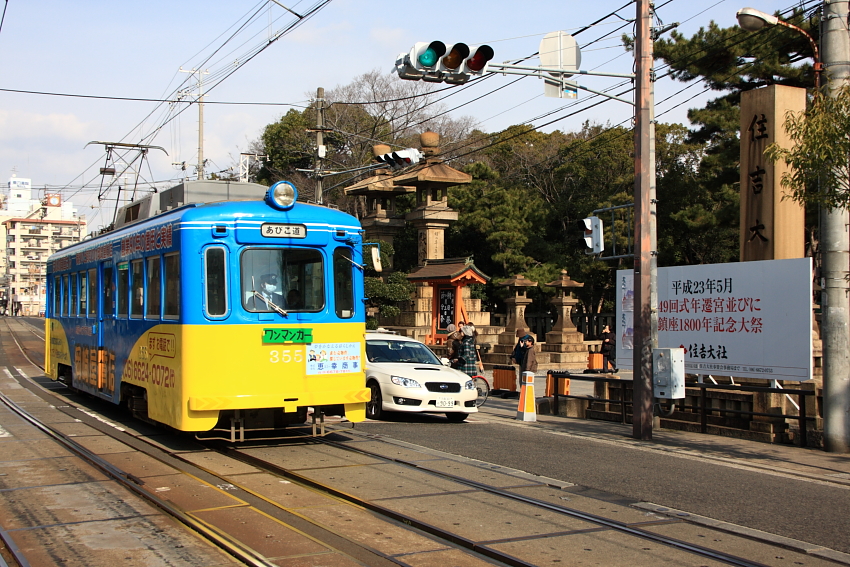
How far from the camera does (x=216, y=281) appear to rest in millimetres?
9734

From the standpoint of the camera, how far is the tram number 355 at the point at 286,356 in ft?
32.6

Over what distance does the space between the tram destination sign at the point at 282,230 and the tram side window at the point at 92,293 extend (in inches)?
216

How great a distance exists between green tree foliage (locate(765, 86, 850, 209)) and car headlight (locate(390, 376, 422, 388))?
6.68 meters

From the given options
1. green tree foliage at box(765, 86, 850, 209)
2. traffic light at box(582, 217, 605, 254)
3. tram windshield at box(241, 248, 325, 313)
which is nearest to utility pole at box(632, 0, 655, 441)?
traffic light at box(582, 217, 605, 254)

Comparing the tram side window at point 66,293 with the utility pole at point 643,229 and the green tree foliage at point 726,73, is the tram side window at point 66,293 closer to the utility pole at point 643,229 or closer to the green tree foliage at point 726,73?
the utility pole at point 643,229

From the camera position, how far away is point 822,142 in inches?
391

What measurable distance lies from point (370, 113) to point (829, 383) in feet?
145

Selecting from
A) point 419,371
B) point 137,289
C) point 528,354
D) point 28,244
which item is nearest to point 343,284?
point 137,289

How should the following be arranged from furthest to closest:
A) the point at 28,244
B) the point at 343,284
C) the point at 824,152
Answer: the point at 28,244 < the point at 343,284 < the point at 824,152

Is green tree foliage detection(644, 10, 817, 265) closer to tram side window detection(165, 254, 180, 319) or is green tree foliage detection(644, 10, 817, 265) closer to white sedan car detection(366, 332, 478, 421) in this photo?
white sedan car detection(366, 332, 478, 421)

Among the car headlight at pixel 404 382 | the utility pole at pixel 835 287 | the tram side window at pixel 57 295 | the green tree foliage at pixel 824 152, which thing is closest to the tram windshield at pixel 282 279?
the car headlight at pixel 404 382

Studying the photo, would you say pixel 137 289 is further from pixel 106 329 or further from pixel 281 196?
pixel 281 196

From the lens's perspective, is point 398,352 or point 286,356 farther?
point 398,352

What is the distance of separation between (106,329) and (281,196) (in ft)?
16.3
